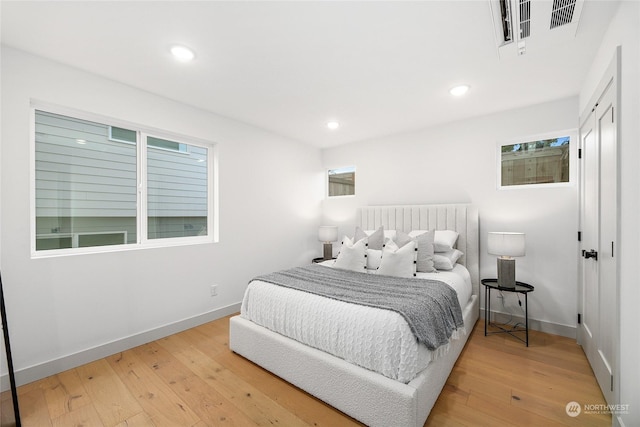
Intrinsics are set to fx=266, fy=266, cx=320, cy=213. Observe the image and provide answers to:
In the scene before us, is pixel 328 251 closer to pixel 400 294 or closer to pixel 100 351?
pixel 400 294

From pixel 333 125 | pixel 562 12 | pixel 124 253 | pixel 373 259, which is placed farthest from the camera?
pixel 333 125

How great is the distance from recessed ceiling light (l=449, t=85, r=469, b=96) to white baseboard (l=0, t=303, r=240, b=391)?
12.0 feet

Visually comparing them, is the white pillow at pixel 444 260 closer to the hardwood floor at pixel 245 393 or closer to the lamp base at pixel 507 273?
the lamp base at pixel 507 273

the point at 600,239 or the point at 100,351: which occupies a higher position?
the point at 600,239

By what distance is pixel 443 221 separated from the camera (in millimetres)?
3523

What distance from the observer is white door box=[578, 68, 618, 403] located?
1.71 m

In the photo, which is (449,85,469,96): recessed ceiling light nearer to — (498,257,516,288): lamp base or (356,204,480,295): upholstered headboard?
(356,204,480,295): upholstered headboard

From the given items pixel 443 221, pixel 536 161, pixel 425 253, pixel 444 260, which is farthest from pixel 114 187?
pixel 536 161

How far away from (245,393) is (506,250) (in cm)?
279

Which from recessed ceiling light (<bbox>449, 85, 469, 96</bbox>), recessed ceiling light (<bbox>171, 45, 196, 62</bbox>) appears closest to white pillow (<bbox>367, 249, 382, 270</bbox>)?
recessed ceiling light (<bbox>449, 85, 469, 96</bbox>)

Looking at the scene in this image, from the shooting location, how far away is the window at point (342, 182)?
4.72 m

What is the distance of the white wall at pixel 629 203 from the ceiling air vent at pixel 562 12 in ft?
0.78

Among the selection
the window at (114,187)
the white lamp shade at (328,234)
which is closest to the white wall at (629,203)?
the white lamp shade at (328,234)

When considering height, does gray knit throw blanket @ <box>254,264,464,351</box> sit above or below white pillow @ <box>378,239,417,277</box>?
below
